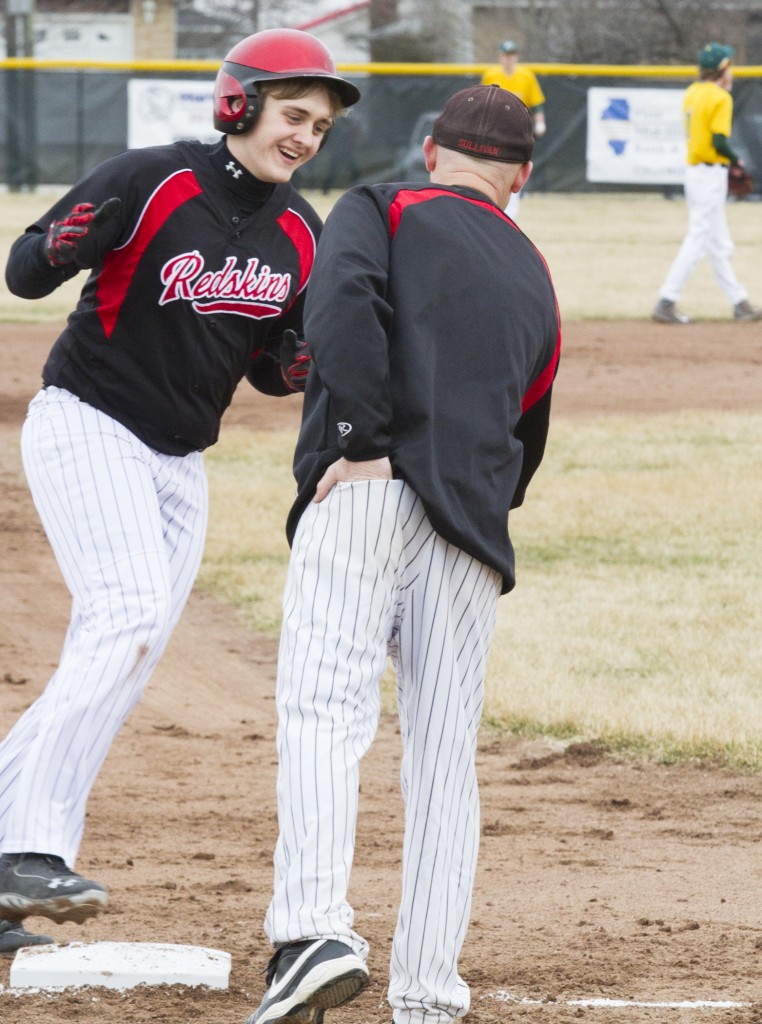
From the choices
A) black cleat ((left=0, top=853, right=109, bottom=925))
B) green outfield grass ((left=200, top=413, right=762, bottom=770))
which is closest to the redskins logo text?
black cleat ((left=0, top=853, right=109, bottom=925))

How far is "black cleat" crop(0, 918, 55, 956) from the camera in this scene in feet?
11.5

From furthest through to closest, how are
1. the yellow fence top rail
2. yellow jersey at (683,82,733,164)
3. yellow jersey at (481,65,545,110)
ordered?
the yellow fence top rail < yellow jersey at (481,65,545,110) < yellow jersey at (683,82,733,164)

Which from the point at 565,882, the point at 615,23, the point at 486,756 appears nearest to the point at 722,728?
the point at 486,756

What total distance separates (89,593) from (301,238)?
1.01 metres

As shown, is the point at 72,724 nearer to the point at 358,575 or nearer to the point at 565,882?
the point at 358,575

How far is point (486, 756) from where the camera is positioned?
17.7 ft

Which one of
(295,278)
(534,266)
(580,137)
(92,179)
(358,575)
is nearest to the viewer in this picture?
(358,575)

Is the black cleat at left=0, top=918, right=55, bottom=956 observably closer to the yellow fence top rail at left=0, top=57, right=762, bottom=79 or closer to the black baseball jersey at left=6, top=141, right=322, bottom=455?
the black baseball jersey at left=6, top=141, right=322, bottom=455

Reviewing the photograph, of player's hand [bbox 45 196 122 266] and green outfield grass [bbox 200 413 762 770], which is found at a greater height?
player's hand [bbox 45 196 122 266]

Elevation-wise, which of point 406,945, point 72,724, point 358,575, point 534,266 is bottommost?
point 406,945

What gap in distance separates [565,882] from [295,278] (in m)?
1.80

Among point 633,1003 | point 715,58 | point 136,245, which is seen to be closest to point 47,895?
point 633,1003

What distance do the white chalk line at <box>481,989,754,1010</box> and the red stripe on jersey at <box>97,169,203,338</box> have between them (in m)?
1.73

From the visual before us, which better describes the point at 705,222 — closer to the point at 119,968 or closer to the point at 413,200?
the point at 413,200
